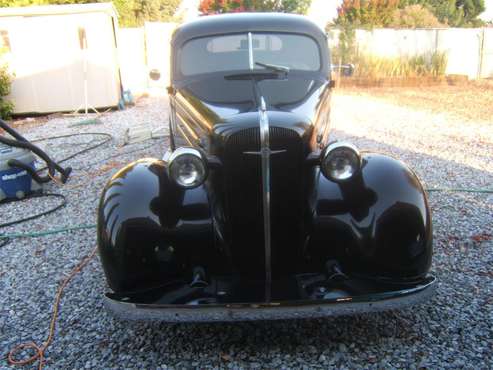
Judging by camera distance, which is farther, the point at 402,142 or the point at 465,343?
the point at 402,142

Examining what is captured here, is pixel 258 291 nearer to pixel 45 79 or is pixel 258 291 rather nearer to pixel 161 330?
pixel 161 330

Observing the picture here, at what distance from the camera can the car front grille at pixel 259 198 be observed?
2.59 metres

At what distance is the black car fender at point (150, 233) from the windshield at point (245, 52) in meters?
1.65

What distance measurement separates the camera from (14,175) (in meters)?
5.66

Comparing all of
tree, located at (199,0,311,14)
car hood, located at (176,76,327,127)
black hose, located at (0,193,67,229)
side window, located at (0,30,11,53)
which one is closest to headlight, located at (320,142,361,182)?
car hood, located at (176,76,327,127)

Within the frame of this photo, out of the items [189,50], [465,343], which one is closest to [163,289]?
[465,343]

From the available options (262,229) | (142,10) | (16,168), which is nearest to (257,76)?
(262,229)

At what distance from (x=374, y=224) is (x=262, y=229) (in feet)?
2.26

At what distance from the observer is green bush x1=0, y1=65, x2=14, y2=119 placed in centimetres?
1197

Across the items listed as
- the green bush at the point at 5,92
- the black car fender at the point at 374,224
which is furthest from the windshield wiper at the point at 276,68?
the green bush at the point at 5,92

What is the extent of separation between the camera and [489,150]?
7.27 meters

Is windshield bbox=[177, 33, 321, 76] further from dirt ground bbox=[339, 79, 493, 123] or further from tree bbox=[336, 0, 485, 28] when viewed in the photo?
tree bbox=[336, 0, 485, 28]

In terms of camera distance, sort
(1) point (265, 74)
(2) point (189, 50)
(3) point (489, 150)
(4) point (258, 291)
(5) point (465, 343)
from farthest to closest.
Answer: (3) point (489, 150), (2) point (189, 50), (1) point (265, 74), (5) point (465, 343), (4) point (258, 291)

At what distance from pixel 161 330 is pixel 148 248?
663mm
